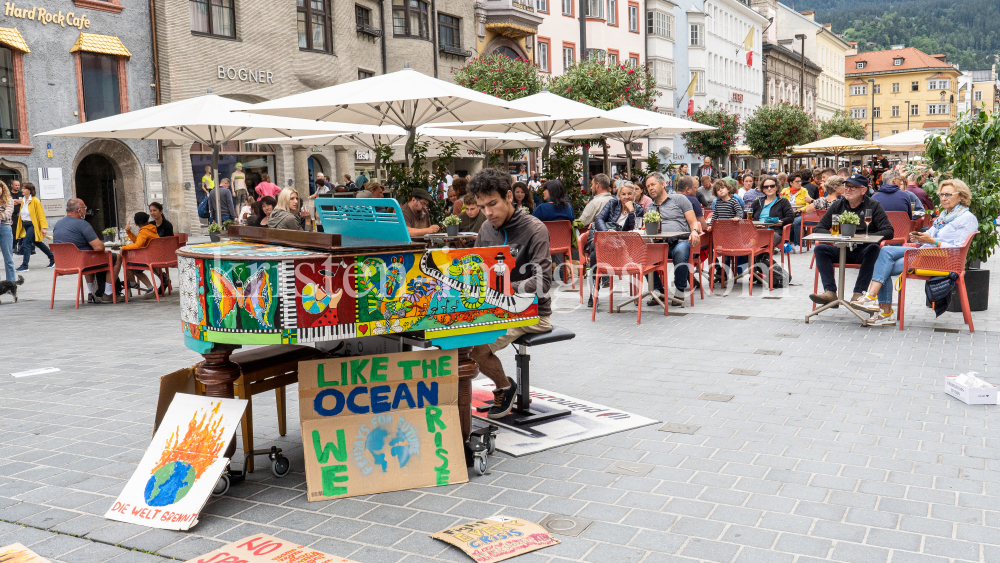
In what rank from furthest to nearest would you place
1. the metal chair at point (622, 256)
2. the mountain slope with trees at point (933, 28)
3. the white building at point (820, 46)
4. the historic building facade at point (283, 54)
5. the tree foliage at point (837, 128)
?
the mountain slope with trees at point (933, 28) < the white building at point (820, 46) < the tree foliage at point (837, 128) < the historic building facade at point (283, 54) < the metal chair at point (622, 256)

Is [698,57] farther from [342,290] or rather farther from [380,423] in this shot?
[342,290]

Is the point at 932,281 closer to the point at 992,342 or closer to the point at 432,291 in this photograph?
the point at 992,342

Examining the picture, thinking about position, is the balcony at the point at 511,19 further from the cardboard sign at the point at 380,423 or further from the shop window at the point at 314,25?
the cardboard sign at the point at 380,423

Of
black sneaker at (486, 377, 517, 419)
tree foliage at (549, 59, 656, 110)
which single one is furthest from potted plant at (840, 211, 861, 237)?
tree foliage at (549, 59, 656, 110)

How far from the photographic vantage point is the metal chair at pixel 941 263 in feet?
27.9

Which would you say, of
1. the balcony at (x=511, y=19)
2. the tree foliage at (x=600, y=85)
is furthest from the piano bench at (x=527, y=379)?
the balcony at (x=511, y=19)

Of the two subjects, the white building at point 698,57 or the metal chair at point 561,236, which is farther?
the white building at point 698,57

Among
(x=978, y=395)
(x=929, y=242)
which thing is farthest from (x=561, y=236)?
(x=978, y=395)

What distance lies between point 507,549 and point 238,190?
21289 mm

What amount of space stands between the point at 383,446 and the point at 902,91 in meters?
126

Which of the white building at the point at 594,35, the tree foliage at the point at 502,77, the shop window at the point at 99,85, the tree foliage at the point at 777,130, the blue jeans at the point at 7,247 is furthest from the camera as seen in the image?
the tree foliage at the point at 777,130

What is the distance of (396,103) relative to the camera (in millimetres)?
10641

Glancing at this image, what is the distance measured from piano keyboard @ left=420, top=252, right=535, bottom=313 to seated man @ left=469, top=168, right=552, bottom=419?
0.29 m

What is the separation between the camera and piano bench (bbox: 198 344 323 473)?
4746 millimetres
